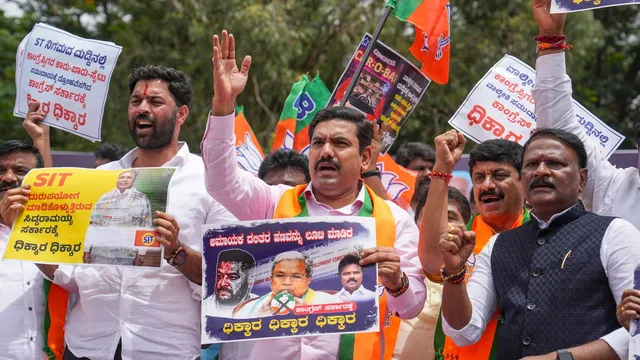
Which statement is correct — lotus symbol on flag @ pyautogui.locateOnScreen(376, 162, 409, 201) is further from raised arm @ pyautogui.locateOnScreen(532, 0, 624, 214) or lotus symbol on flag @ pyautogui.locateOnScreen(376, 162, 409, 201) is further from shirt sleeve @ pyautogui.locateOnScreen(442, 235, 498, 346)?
shirt sleeve @ pyautogui.locateOnScreen(442, 235, 498, 346)

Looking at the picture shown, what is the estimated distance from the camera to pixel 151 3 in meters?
17.3

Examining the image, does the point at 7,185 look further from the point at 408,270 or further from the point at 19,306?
the point at 408,270

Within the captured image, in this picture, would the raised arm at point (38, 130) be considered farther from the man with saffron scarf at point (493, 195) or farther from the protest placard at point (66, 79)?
the man with saffron scarf at point (493, 195)

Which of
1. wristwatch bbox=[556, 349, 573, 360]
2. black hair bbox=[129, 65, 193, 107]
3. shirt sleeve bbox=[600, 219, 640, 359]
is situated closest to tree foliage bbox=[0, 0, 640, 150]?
black hair bbox=[129, 65, 193, 107]

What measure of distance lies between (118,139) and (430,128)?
5.33m

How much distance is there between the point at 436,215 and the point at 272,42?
11.0 metres

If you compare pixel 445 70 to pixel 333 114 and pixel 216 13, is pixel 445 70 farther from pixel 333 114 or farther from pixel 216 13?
pixel 216 13

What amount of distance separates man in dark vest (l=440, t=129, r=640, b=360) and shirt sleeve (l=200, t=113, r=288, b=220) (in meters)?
1.00

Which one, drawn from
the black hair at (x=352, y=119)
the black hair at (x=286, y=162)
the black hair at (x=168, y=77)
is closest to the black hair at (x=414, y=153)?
the black hair at (x=286, y=162)

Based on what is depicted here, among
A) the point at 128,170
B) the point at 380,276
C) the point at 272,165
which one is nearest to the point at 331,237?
the point at 380,276

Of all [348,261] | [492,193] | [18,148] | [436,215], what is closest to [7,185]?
[18,148]

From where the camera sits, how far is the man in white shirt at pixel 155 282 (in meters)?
4.54

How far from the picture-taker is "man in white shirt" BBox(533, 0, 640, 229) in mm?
4383

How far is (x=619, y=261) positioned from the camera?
3.73 m
